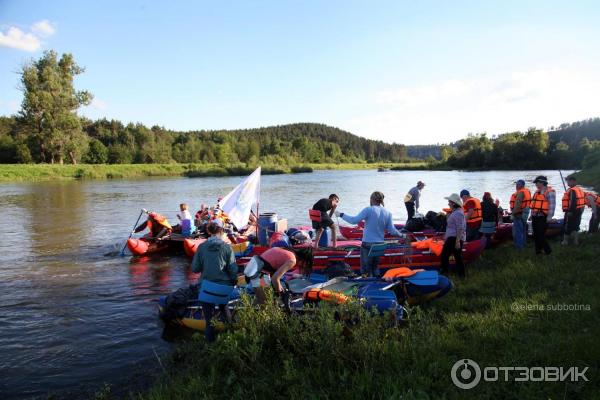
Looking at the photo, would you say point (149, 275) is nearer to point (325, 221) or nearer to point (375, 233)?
point (325, 221)

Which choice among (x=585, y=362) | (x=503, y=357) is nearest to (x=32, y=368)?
(x=503, y=357)

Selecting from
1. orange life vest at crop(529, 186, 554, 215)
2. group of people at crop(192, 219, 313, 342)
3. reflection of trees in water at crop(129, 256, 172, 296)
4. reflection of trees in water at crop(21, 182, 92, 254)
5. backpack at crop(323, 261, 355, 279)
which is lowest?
reflection of trees in water at crop(129, 256, 172, 296)

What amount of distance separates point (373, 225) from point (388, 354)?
389 cm

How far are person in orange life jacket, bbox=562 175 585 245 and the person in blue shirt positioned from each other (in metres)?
5.18

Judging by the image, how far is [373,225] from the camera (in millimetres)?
8742

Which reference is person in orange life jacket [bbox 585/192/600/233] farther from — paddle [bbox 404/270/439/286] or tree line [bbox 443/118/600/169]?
tree line [bbox 443/118/600/169]

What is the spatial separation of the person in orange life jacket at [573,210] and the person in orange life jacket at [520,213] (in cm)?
94

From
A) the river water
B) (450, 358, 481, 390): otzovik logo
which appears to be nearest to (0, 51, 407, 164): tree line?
the river water

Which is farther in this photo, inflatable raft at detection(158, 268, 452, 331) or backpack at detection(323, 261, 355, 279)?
backpack at detection(323, 261, 355, 279)

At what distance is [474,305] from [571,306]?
139 cm

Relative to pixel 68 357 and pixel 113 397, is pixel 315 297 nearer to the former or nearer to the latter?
pixel 113 397

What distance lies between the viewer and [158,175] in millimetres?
68438

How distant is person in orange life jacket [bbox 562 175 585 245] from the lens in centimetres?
1091

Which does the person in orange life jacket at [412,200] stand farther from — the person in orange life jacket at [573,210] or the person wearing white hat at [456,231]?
the person wearing white hat at [456,231]
